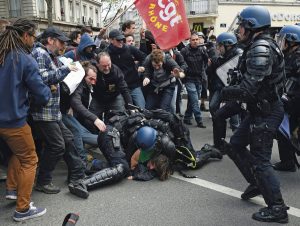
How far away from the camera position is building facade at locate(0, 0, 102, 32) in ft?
114

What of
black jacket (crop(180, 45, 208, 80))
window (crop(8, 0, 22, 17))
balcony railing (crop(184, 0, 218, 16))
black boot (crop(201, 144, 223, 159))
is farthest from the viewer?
window (crop(8, 0, 22, 17))

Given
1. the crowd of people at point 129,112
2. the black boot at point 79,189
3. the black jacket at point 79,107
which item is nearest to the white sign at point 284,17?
the crowd of people at point 129,112

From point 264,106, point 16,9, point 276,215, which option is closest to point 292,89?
point 264,106

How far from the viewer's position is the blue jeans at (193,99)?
7.12 m

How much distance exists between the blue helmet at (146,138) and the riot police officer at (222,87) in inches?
36.0

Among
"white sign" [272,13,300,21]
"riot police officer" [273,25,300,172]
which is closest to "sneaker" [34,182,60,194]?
"riot police officer" [273,25,300,172]

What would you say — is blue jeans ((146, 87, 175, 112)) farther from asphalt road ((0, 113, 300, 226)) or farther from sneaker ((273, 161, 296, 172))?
sneaker ((273, 161, 296, 172))

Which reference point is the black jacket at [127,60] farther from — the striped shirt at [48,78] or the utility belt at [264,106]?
the utility belt at [264,106]

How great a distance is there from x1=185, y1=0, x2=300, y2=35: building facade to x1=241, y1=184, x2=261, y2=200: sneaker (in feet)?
79.7

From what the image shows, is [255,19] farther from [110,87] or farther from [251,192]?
[110,87]

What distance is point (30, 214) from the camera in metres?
3.45

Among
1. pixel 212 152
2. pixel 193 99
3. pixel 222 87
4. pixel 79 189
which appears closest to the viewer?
pixel 79 189

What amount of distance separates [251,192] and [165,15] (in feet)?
11.4

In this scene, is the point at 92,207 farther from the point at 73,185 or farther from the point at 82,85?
the point at 82,85
